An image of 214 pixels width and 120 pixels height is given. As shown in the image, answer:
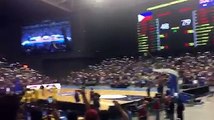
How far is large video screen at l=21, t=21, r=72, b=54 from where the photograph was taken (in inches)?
1478

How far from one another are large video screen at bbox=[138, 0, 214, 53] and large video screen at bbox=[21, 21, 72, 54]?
1029 centimetres

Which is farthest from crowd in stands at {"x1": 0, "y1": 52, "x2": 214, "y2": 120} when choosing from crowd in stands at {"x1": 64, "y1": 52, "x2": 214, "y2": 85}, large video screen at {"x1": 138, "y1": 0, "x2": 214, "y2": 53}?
large video screen at {"x1": 138, "y1": 0, "x2": 214, "y2": 53}

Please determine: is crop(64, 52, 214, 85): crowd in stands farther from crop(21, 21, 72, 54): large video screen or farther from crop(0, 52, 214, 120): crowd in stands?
crop(21, 21, 72, 54): large video screen

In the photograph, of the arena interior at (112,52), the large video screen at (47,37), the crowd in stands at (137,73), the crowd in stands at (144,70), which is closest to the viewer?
the arena interior at (112,52)

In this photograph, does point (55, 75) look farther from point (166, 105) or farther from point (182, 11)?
point (166, 105)

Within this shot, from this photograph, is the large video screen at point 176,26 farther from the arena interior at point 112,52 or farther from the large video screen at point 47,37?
the large video screen at point 47,37

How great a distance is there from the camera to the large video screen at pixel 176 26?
24031 millimetres

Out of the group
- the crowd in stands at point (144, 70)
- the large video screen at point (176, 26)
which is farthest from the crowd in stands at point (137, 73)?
the large video screen at point (176, 26)

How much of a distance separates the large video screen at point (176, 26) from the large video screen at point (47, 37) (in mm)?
10287

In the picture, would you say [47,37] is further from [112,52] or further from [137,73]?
[137,73]

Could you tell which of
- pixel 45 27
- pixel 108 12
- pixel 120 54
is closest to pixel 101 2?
pixel 108 12

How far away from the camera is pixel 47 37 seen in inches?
1523

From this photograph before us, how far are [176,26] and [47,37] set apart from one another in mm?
16994

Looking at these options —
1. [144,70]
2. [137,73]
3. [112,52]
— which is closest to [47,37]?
[112,52]
